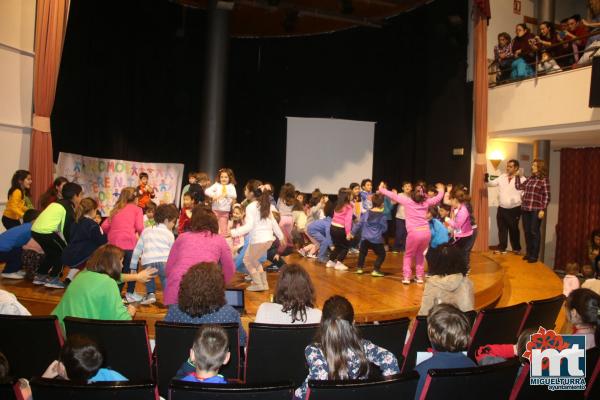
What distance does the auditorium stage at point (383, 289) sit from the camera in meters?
4.66

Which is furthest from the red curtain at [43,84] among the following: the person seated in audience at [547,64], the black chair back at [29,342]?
the person seated in audience at [547,64]

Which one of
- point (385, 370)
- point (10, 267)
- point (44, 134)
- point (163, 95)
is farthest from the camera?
point (163, 95)

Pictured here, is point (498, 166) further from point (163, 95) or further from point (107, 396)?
point (107, 396)

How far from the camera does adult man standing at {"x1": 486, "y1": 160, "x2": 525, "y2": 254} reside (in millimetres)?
8414

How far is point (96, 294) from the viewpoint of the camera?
Answer: 3.00 m

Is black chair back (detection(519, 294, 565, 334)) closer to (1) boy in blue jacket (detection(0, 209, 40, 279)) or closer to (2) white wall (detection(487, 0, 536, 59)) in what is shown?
(1) boy in blue jacket (detection(0, 209, 40, 279))

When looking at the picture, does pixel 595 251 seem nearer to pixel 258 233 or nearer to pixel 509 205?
pixel 509 205

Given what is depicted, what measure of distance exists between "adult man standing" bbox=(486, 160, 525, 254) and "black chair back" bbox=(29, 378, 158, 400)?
7712mm

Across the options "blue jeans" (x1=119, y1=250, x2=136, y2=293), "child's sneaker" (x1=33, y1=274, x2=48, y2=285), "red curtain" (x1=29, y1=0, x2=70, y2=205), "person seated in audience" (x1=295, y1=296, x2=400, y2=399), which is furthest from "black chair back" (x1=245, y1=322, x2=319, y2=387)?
"red curtain" (x1=29, y1=0, x2=70, y2=205)

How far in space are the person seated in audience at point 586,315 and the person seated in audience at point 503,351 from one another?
272mm

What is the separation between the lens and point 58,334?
2645 mm

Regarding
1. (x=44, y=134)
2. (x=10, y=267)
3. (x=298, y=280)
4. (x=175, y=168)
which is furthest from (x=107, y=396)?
(x=175, y=168)

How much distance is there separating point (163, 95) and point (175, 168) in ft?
5.18

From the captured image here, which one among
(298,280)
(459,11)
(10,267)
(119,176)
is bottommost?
(10,267)
